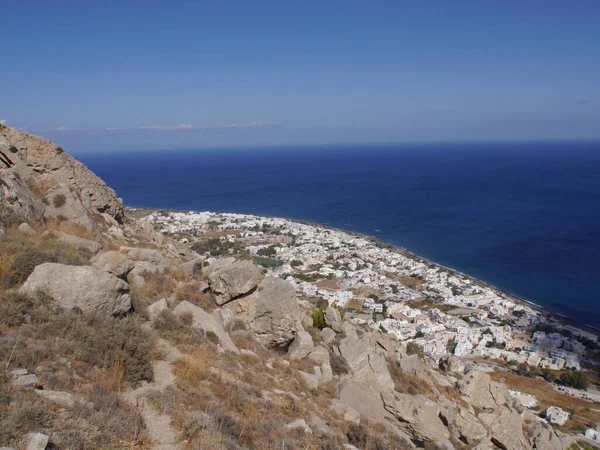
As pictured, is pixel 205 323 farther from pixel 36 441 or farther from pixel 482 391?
pixel 482 391

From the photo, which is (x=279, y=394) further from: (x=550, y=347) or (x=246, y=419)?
(x=550, y=347)

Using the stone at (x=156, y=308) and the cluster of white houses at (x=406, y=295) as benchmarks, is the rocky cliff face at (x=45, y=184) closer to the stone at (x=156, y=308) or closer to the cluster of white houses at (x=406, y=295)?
the stone at (x=156, y=308)

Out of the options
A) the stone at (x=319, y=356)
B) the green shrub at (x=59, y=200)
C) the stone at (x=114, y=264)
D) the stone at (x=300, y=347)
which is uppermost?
the green shrub at (x=59, y=200)

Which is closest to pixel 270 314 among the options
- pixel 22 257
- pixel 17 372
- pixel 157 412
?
pixel 157 412

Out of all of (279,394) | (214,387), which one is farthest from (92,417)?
(279,394)

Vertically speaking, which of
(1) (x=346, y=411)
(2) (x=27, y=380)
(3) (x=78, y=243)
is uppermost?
(3) (x=78, y=243)

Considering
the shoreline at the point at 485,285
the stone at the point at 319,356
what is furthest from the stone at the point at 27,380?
the shoreline at the point at 485,285

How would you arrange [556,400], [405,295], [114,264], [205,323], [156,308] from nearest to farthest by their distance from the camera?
[156,308] → [114,264] → [205,323] → [556,400] → [405,295]
